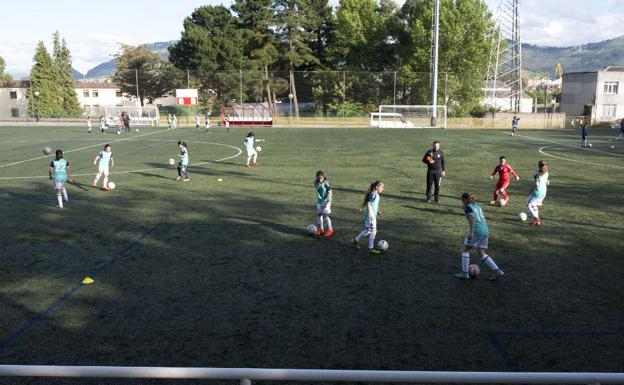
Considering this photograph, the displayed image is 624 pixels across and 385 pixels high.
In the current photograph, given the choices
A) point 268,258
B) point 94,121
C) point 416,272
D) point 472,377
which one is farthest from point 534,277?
point 94,121

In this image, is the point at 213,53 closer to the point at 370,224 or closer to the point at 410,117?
the point at 410,117

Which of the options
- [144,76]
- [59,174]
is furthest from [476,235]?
[144,76]

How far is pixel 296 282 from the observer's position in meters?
9.67

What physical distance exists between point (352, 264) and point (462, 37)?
68.0 meters

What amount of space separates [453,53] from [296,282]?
225 ft

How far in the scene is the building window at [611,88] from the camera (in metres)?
72.1

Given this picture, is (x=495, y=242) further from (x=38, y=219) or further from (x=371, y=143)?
(x=371, y=143)

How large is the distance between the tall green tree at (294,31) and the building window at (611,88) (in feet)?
147

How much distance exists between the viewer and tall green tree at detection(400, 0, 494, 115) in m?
66.9

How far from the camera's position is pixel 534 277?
9.95m

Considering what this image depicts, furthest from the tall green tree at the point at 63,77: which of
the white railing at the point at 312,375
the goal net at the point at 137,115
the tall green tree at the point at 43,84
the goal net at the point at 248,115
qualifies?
the white railing at the point at 312,375

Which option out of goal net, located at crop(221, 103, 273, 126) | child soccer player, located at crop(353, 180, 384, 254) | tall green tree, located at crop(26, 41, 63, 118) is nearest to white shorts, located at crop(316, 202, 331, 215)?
child soccer player, located at crop(353, 180, 384, 254)

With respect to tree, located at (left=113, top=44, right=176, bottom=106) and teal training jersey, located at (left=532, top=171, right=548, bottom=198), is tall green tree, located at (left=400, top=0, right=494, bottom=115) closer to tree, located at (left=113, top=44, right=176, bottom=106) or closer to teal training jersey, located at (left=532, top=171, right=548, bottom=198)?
tree, located at (left=113, top=44, right=176, bottom=106)

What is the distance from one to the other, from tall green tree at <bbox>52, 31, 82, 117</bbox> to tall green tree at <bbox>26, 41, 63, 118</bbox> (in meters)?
0.71
